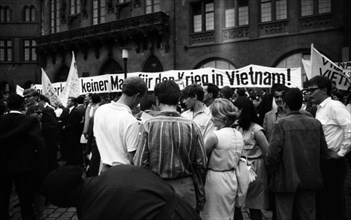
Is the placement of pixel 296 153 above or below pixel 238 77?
below

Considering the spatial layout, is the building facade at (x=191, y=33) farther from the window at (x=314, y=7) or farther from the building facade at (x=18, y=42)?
the building facade at (x=18, y=42)

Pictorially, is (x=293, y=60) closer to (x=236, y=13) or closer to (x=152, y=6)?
(x=236, y=13)

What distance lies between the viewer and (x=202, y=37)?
21641 mm

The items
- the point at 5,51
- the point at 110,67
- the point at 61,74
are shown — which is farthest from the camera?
A: the point at 5,51

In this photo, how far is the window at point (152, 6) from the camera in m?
23.8

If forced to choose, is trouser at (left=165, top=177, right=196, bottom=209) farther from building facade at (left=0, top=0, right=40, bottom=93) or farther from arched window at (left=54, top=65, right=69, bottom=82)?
building facade at (left=0, top=0, right=40, bottom=93)

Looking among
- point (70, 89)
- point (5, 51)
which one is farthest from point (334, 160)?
point (5, 51)

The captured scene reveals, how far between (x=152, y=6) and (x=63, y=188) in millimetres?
23727

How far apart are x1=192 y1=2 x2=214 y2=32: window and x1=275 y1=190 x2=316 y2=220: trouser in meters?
18.4

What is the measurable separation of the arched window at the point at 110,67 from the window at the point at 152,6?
4726mm

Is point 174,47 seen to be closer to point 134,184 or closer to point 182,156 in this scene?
point 182,156

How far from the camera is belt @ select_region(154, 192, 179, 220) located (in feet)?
5.07

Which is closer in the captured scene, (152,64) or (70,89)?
(70,89)

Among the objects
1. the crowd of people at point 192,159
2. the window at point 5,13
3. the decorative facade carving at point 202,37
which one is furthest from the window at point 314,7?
the window at point 5,13
